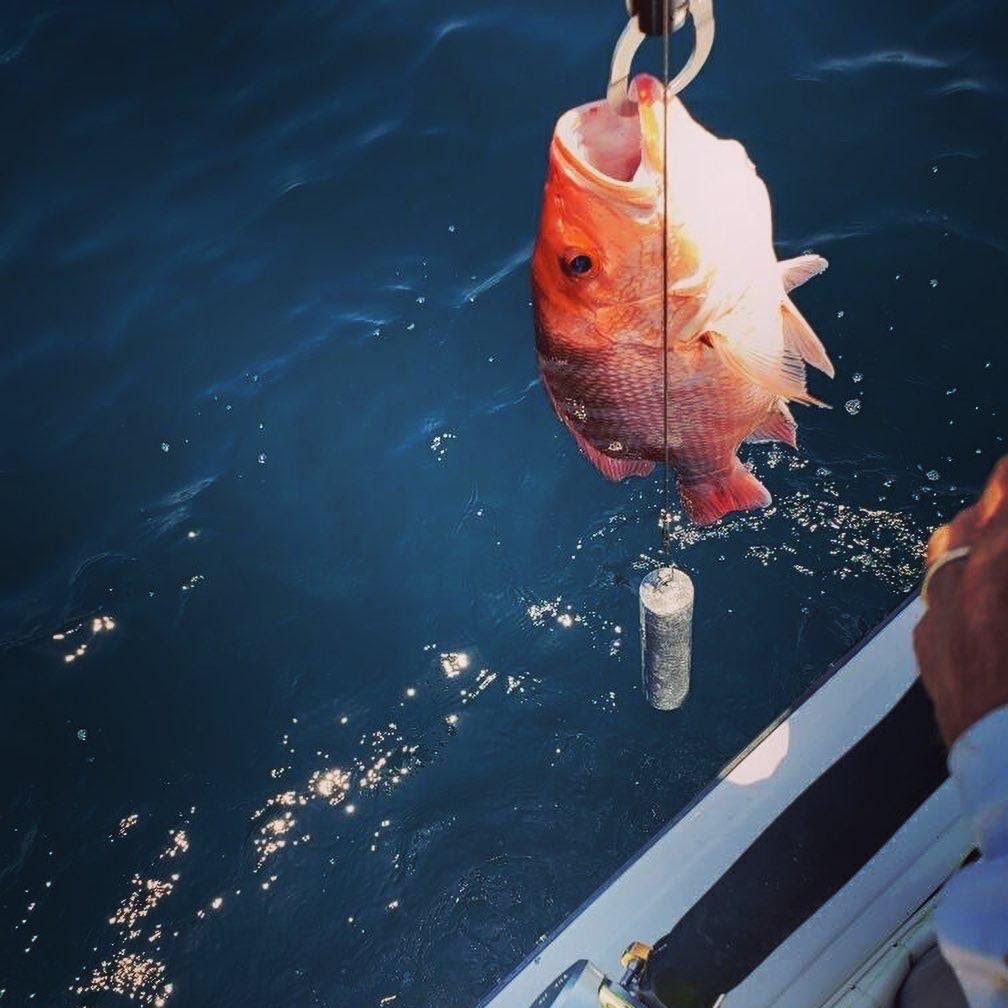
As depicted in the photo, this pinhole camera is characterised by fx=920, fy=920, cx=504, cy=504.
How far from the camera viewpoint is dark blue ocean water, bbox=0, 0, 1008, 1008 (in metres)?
3.99

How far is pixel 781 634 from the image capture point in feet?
13.6

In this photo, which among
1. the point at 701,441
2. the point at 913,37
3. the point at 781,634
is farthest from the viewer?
the point at 913,37

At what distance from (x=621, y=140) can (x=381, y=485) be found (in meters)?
2.72

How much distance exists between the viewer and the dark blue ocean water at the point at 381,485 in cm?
399

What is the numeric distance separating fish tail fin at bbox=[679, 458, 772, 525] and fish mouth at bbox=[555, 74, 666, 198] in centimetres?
114

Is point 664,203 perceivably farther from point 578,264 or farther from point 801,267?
point 801,267

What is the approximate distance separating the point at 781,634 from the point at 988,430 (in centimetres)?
138

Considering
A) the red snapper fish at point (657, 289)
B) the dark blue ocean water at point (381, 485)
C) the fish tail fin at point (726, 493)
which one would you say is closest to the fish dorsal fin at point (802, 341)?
the red snapper fish at point (657, 289)

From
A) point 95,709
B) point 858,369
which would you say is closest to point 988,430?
point 858,369

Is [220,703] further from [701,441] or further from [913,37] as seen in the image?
[913,37]

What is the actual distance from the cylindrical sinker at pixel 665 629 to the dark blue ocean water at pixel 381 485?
3.58 feet

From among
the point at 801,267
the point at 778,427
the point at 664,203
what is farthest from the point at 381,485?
the point at 664,203

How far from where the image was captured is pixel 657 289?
2.51 metres

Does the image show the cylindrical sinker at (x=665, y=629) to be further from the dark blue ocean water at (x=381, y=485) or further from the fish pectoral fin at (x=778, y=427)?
the dark blue ocean water at (x=381, y=485)
